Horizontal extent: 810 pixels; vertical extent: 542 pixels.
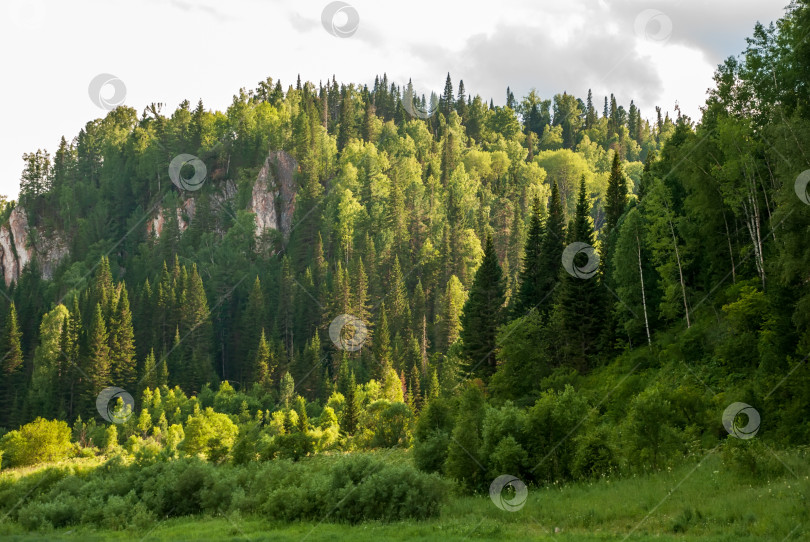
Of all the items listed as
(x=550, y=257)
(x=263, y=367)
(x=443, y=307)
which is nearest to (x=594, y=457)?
(x=550, y=257)

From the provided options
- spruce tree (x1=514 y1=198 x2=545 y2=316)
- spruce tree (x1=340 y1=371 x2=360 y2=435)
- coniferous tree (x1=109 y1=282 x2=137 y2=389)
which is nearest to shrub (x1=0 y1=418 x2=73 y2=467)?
spruce tree (x1=340 y1=371 x2=360 y2=435)

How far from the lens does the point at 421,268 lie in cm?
15038

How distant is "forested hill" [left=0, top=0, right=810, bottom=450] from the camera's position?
40469 millimetres

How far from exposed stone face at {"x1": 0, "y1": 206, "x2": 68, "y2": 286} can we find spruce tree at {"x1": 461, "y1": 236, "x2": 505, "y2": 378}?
16116 centimetres

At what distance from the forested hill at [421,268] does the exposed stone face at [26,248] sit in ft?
1.81

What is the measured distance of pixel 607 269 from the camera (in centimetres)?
5834

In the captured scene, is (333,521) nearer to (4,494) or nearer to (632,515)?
(632,515)

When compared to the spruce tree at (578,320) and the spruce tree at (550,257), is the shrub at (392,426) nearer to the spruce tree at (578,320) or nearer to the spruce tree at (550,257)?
the spruce tree at (550,257)

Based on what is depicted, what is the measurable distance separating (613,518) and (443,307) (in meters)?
96.4

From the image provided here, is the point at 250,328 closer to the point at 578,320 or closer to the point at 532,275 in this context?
the point at 532,275

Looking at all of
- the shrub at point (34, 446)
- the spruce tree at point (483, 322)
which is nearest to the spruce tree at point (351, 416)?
the spruce tree at point (483, 322)

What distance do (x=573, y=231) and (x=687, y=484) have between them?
37036mm

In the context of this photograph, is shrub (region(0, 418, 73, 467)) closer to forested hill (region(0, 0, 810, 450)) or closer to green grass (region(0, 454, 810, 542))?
forested hill (region(0, 0, 810, 450))

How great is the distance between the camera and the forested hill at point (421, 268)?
133ft
